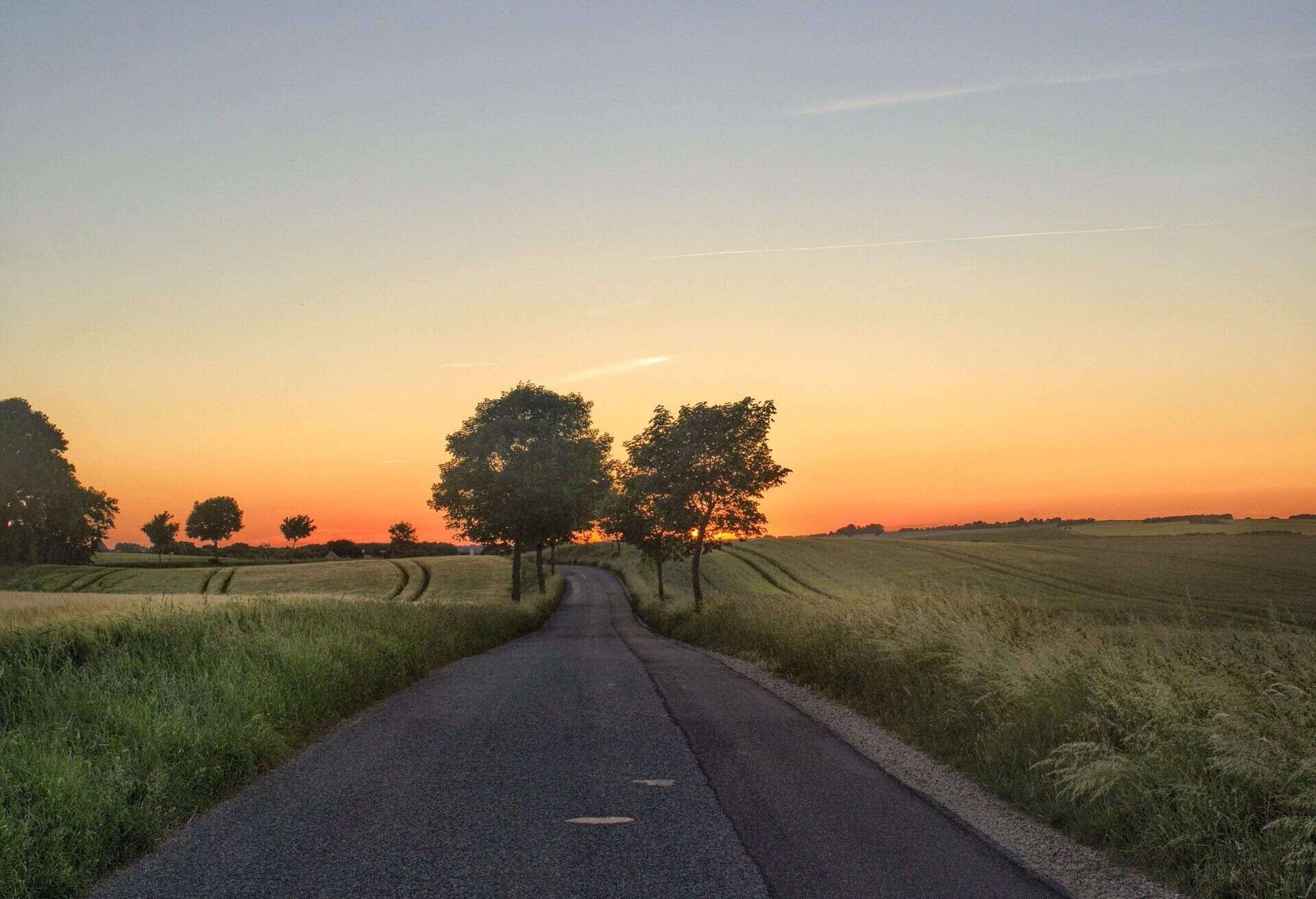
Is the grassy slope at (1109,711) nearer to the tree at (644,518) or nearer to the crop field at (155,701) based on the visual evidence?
the crop field at (155,701)

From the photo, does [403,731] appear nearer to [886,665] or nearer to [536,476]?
[886,665]

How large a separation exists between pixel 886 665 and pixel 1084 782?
699cm

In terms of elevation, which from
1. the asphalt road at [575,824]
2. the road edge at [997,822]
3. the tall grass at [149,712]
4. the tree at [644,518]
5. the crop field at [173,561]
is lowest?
the road edge at [997,822]

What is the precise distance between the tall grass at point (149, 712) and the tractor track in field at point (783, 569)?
50213 mm

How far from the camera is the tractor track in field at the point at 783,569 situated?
70062 mm

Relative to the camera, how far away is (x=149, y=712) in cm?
955

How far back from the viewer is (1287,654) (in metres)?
9.66

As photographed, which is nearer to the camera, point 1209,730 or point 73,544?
point 1209,730

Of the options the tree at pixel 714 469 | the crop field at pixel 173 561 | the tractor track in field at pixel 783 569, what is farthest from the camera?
the crop field at pixel 173 561

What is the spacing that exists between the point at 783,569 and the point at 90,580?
192 ft

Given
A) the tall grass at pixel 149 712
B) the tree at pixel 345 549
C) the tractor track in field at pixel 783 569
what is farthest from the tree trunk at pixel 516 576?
the tree at pixel 345 549

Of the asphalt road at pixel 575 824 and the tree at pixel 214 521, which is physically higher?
the tree at pixel 214 521

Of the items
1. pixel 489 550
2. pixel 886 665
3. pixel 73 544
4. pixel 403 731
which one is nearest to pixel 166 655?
pixel 403 731

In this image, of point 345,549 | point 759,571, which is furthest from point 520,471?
point 345,549
